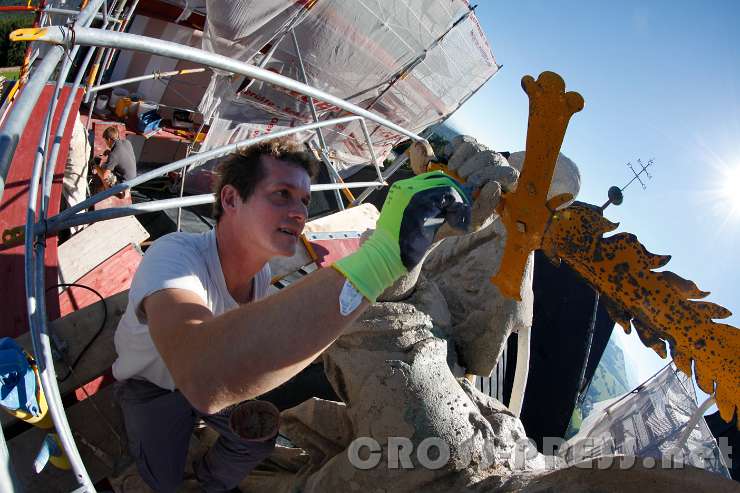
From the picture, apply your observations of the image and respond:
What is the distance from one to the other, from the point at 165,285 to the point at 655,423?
6478 millimetres

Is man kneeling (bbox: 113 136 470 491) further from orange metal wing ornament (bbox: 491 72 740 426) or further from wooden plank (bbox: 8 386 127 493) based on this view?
orange metal wing ornament (bbox: 491 72 740 426)

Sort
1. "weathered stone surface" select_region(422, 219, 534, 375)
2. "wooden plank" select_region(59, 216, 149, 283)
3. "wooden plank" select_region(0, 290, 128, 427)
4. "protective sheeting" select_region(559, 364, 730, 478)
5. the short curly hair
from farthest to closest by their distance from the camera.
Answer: "protective sheeting" select_region(559, 364, 730, 478)
"wooden plank" select_region(59, 216, 149, 283)
"weathered stone surface" select_region(422, 219, 534, 375)
"wooden plank" select_region(0, 290, 128, 427)
the short curly hair

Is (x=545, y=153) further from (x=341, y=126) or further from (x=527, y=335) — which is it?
(x=341, y=126)

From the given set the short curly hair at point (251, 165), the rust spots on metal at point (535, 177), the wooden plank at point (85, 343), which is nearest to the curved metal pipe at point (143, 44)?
the short curly hair at point (251, 165)

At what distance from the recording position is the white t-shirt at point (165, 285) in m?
1.29

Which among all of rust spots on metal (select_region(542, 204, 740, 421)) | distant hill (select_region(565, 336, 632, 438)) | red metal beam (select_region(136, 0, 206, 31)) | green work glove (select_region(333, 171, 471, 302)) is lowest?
distant hill (select_region(565, 336, 632, 438))

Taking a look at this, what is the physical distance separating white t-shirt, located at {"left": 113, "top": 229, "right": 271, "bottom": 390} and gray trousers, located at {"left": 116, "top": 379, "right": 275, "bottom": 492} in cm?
6

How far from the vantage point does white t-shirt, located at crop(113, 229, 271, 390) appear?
1295 mm

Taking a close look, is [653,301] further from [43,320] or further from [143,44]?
[43,320]

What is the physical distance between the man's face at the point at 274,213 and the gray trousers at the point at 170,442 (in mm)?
701

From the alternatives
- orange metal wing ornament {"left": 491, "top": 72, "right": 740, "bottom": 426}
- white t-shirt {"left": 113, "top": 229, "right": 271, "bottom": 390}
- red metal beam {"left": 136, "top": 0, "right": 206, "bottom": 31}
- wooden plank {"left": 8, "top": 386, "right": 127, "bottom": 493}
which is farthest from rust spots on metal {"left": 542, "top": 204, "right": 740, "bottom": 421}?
red metal beam {"left": 136, "top": 0, "right": 206, "bottom": 31}

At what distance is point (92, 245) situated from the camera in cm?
292

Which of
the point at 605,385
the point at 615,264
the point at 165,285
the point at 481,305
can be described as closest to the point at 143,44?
the point at 165,285

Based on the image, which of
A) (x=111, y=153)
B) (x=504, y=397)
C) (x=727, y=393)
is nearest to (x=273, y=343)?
(x=727, y=393)
